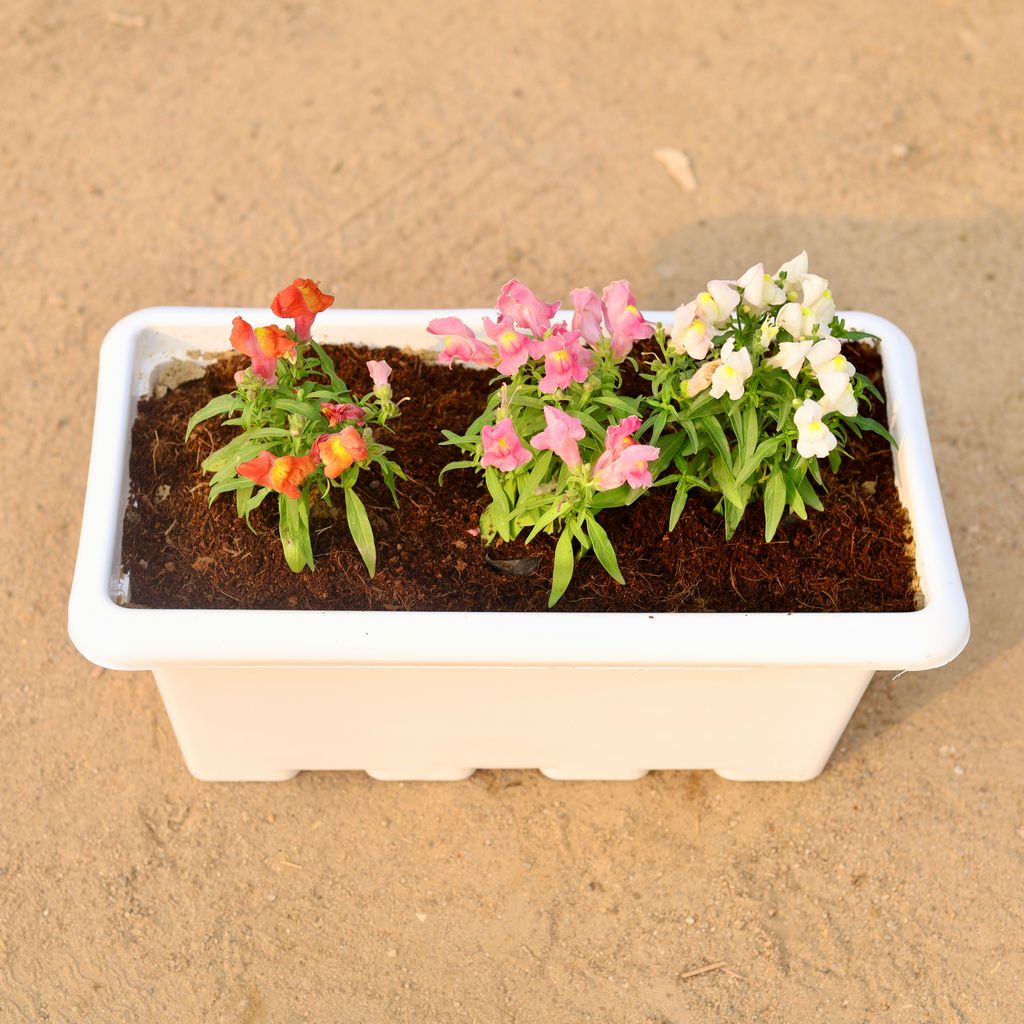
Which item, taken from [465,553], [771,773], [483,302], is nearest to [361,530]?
[465,553]

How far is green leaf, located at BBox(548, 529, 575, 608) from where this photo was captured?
246 cm

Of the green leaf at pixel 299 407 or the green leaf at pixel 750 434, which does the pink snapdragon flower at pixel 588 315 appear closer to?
the green leaf at pixel 750 434

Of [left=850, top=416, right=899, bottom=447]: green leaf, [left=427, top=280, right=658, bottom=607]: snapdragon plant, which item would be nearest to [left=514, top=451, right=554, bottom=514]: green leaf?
[left=427, top=280, right=658, bottom=607]: snapdragon plant

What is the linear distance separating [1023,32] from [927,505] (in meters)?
2.80

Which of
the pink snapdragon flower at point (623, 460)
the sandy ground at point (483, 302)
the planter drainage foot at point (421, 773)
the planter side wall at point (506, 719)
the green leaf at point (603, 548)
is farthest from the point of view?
the planter drainage foot at point (421, 773)

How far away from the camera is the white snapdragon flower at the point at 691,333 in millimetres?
2320

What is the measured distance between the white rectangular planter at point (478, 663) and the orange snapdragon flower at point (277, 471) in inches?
9.6

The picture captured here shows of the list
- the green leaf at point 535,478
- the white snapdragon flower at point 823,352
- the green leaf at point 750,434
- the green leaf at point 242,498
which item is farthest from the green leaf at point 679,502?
the green leaf at point 242,498

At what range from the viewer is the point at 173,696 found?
8.63 ft

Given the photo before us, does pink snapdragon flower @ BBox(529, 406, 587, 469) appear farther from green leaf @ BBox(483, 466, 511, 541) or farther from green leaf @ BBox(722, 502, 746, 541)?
green leaf @ BBox(722, 502, 746, 541)

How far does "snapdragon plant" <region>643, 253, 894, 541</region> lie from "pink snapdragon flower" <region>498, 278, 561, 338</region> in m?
0.21

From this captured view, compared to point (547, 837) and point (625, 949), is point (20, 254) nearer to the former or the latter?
point (547, 837)

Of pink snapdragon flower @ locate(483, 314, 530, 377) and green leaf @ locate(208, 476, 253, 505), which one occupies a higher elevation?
pink snapdragon flower @ locate(483, 314, 530, 377)

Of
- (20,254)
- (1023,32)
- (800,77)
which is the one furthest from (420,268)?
(1023,32)
